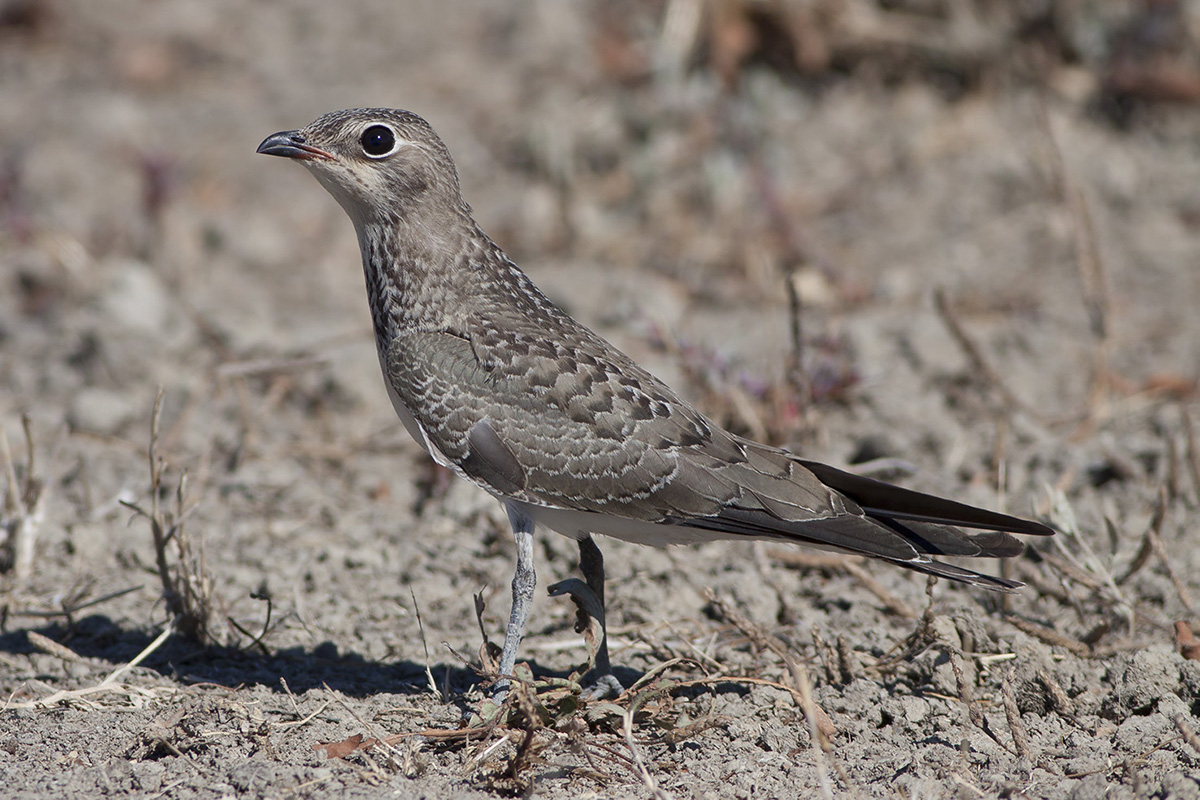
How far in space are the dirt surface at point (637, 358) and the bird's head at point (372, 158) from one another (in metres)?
1.39

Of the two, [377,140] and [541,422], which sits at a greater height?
[377,140]

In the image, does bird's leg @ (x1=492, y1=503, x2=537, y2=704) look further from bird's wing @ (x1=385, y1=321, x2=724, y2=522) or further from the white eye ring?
the white eye ring

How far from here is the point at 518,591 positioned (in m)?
4.33

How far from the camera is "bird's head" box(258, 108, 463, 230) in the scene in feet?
15.1

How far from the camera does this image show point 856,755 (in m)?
4.01

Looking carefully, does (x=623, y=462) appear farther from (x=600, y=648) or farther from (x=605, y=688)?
(x=605, y=688)

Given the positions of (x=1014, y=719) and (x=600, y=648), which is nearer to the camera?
(x=1014, y=719)

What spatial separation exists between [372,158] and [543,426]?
120cm

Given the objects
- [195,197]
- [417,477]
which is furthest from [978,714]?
[195,197]

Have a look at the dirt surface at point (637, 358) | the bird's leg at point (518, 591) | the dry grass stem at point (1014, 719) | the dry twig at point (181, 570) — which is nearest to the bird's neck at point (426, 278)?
the bird's leg at point (518, 591)

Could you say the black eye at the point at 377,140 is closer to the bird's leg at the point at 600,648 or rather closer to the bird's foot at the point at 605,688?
the bird's leg at the point at 600,648

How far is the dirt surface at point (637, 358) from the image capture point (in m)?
4.04

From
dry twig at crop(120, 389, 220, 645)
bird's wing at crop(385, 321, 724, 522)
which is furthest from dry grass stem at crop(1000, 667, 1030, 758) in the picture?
dry twig at crop(120, 389, 220, 645)

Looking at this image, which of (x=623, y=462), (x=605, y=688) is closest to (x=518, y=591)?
(x=605, y=688)
